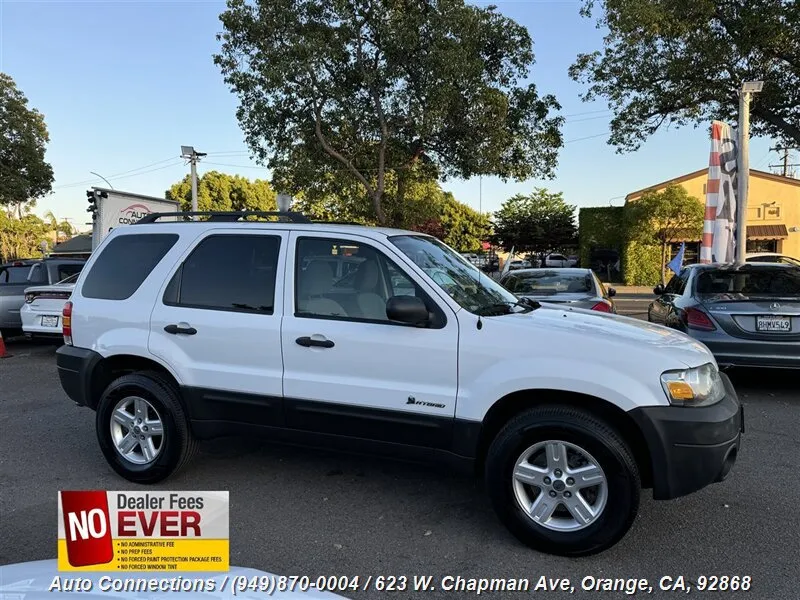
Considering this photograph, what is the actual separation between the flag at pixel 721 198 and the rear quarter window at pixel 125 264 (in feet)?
35.8

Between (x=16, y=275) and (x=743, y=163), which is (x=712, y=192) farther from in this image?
(x=16, y=275)

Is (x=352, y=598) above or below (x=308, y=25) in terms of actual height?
below

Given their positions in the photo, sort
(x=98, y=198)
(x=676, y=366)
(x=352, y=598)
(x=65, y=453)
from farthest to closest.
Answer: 1. (x=98, y=198)
2. (x=65, y=453)
3. (x=676, y=366)
4. (x=352, y=598)

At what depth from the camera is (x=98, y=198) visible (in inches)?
528

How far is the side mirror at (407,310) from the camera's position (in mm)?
3414

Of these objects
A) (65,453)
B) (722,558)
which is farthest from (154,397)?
(722,558)

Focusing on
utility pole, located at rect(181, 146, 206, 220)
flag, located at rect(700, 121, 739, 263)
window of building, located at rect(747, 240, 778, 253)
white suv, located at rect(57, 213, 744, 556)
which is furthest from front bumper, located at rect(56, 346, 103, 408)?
window of building, located at rect(747, 240, 778, 253)

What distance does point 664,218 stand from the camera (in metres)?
29.3

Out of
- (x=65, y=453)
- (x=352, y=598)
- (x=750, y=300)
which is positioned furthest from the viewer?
(x=750, y=300)

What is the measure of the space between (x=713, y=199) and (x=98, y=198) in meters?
13.4

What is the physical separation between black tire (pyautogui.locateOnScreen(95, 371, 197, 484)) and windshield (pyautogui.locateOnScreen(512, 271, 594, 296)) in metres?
5.30

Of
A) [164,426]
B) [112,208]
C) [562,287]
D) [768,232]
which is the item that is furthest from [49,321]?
[768,232]

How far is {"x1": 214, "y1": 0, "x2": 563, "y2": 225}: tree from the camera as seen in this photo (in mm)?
13938

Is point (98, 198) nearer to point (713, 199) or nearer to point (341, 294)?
point (341, 294)
